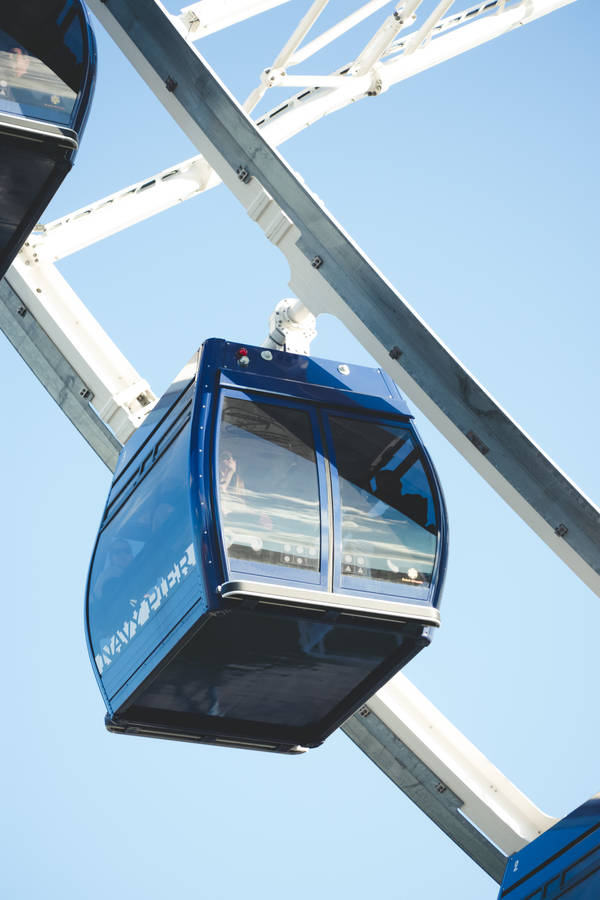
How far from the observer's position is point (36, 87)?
12.2 m

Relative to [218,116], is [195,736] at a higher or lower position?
lower

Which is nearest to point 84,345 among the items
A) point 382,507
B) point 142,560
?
point 142,560

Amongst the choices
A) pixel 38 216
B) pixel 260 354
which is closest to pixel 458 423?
pixel 260 354

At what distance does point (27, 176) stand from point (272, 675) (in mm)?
4170

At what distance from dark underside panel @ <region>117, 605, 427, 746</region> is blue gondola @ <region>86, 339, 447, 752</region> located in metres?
0.02

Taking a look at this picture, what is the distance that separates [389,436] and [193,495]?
72.2 inches

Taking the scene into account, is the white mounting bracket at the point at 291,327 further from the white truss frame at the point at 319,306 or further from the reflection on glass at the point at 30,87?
the reflection on glass at the point at 30,87

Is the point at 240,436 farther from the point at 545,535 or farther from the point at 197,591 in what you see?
the point at 545,535

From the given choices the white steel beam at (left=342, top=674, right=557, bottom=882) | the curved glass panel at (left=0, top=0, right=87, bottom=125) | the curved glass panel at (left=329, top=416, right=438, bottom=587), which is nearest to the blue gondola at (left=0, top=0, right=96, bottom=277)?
the curved glass panel at (left=0, top=0, right=87, bottom=125)

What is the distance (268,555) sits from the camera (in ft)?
38.1

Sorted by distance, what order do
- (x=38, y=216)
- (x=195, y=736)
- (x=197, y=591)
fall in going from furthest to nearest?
(x=195, y=736) < (x=38, y=216) < (x=197, y=591)

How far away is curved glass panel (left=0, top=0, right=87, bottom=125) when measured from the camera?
1209 cm

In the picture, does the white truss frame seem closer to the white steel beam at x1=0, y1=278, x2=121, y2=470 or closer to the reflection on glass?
the white steel beam at x1=0, y1=278, x2=121, y2=470

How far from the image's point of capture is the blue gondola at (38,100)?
11938 millimetres
